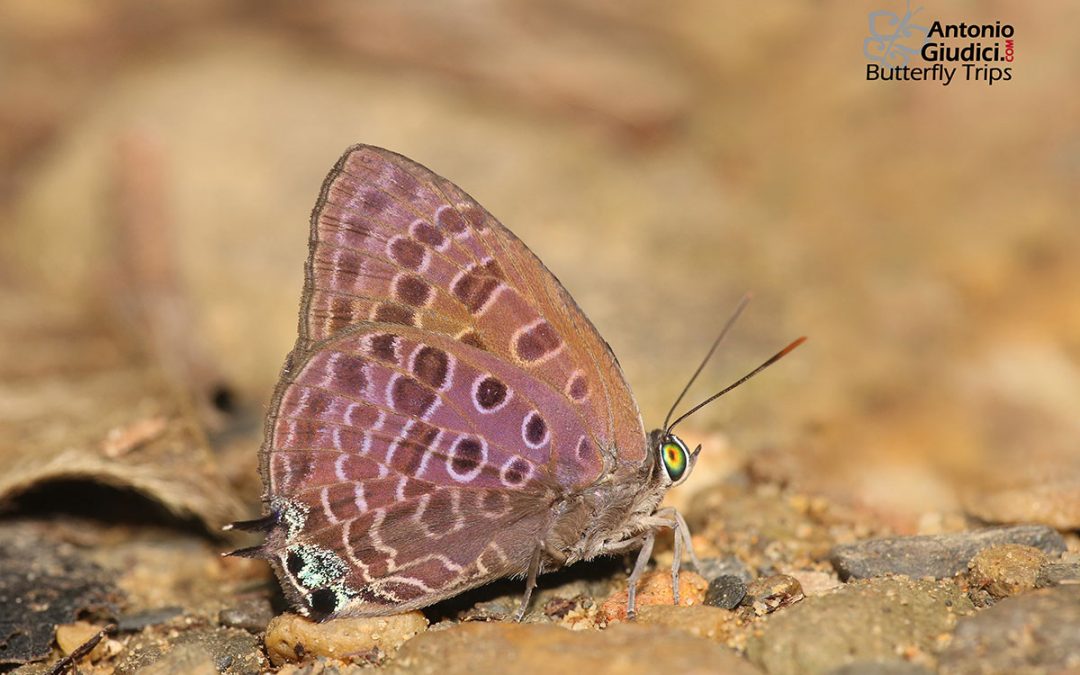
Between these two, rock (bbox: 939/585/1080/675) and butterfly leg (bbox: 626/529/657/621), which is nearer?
rock (bbox: 939/585/1080/675)

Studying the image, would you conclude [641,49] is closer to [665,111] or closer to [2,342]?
[665,111]

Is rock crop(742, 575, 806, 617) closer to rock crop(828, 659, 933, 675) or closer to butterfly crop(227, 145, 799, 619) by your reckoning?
butterfly crop(227, 145, 799, 619)

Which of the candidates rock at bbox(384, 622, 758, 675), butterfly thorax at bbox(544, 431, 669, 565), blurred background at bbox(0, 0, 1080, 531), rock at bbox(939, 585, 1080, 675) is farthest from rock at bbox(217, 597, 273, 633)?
rock at bbox(939, 585, 1080, 675)

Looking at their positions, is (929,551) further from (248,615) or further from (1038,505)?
(248,615)

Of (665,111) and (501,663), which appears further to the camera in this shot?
(665,111)

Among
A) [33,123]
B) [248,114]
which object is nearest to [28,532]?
[248,114]

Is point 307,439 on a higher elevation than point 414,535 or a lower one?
higher

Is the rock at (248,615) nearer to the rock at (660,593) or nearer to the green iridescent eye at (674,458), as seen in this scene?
the rock at (660,593)
